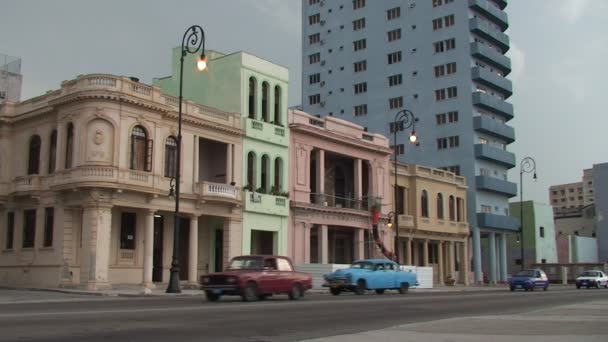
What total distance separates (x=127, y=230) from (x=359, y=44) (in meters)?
53.9

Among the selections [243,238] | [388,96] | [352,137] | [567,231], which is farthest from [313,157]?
[567,231]

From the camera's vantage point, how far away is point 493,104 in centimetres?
7606

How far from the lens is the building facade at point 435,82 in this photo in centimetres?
7388

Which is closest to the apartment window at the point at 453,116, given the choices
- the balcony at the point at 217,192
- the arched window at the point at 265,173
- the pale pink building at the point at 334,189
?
the pale pink building at the point at 334,189

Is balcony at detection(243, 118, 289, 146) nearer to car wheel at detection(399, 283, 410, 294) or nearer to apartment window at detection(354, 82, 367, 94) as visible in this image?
car wheel at detection(399, 283, 410, 294)

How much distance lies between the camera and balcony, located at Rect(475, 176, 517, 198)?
72688mm

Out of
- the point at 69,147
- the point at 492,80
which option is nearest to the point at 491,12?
the point at 492,80

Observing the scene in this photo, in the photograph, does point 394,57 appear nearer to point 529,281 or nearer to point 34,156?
point 529,281

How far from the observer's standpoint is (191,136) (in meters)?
39.6

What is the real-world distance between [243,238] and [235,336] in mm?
29715

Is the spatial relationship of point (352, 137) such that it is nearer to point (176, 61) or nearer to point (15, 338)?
point (176, 61)

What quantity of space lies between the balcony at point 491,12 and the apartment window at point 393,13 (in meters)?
9.22

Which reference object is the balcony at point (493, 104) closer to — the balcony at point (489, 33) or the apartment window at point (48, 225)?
the balcony at point (489, 33)

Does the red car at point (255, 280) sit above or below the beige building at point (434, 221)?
below
